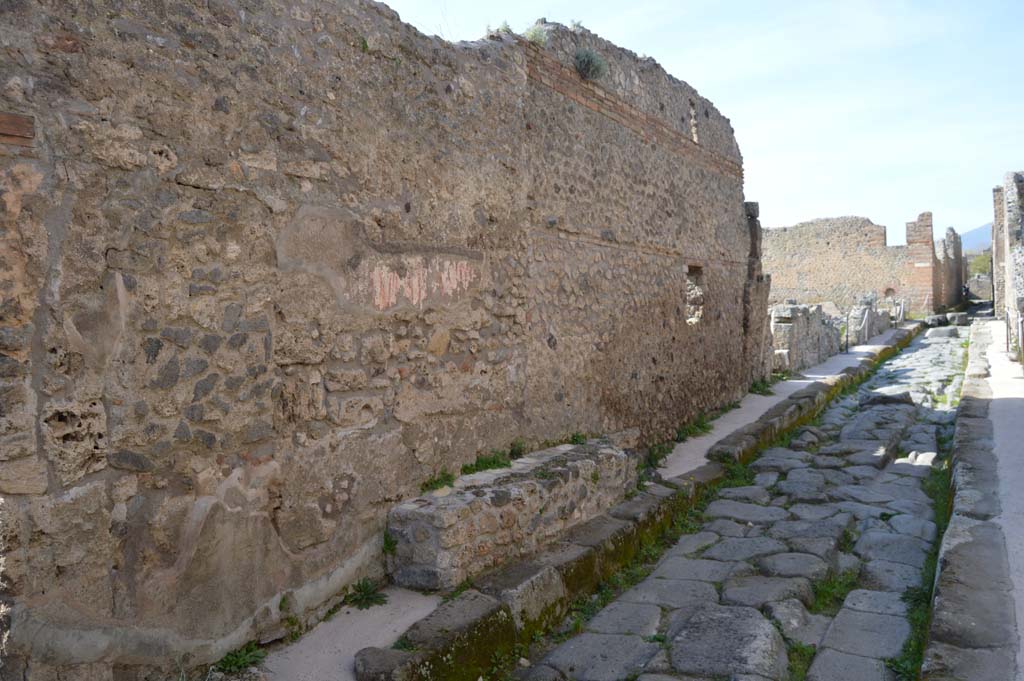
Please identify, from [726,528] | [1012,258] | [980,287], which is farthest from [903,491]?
[980,287]

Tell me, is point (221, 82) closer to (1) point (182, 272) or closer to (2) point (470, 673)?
(1) point (182, 272)

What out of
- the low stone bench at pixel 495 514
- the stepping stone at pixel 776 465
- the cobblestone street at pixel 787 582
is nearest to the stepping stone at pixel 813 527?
the cobblestone street at pixel 787 582

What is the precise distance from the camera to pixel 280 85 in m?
3.05

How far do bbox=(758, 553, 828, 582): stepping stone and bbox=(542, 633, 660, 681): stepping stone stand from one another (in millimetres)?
1152

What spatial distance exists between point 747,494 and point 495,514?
310 centimetres

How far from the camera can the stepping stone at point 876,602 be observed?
12.7ft

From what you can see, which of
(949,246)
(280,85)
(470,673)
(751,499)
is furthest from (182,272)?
(949,246)

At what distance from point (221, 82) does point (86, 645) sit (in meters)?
1.95

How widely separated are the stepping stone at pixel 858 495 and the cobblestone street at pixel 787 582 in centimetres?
2

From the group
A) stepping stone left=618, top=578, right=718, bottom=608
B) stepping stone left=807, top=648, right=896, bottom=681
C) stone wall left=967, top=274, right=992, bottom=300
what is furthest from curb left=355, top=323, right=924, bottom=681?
stone wall left=967, top=274, right=992, bottom=300

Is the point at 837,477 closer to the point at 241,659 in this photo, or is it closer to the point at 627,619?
the point at 627,619

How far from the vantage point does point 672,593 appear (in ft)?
13.7

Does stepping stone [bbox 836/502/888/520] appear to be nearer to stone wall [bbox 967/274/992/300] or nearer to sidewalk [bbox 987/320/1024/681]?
sidewalk [bbox 987/320/1024/681]

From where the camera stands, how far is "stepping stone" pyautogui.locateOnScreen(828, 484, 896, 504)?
5863 millimetres
